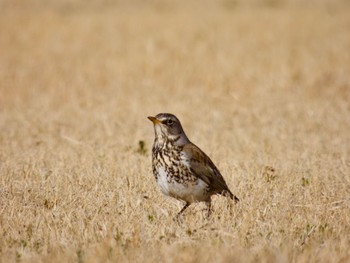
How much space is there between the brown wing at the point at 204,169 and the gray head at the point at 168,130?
117 mm

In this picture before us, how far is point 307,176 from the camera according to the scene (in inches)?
360

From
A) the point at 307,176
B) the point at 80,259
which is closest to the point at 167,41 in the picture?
the point at 307,176

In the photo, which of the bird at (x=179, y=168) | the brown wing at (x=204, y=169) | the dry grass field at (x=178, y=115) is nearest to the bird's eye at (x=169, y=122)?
the bird at (x=179, y=168)

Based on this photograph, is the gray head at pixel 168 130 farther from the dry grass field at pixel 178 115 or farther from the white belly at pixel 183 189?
the dry grass field at pixel 178 115

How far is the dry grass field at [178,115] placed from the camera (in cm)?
636

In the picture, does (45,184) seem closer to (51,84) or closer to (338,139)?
(338,139)

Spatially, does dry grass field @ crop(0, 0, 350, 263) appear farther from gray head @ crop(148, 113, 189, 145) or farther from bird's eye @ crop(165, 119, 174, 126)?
bird's eye @ crop(165, 119, 174, 126)

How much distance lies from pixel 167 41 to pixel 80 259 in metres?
14.8

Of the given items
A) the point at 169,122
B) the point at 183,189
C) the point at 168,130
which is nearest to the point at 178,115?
the point at 169,122

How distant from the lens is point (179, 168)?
7059mm

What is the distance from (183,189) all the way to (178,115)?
7209 mm

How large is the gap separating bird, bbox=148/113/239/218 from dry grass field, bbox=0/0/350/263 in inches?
11.1

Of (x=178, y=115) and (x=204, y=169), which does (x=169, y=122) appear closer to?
(x=204, y=169)

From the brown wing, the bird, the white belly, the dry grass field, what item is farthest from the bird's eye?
the dry grass field
